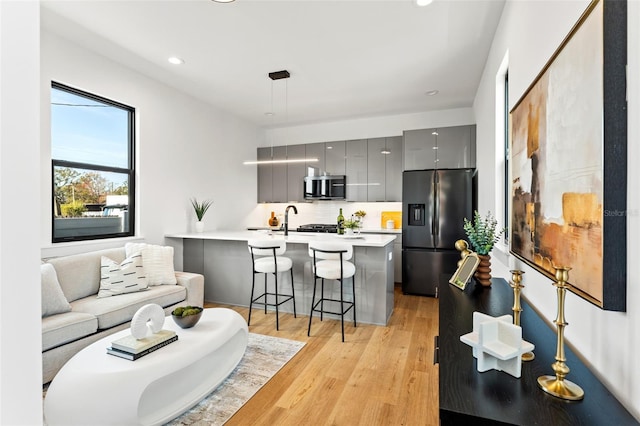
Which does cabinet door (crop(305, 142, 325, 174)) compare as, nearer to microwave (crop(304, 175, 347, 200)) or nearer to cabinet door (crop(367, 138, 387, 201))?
microwave (crop(304, 175, 347, 200))

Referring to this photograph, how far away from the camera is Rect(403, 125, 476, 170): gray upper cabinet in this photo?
15.6ft

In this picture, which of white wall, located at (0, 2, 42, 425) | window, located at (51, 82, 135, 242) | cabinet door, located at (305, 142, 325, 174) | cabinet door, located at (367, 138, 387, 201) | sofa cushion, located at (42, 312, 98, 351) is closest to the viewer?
white wall, located at (0, 2, 42, 425)

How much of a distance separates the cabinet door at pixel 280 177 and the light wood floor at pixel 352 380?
119 inches

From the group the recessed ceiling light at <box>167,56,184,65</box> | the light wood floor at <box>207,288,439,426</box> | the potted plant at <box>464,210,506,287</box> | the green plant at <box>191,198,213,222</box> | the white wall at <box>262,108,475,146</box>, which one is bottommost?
the light wood floor at <box>207,288,439,426</box>

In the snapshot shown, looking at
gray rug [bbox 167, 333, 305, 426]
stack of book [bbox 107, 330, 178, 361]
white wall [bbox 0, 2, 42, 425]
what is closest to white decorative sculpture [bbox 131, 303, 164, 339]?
stack of book [bbox 107, 330, 178, 361]

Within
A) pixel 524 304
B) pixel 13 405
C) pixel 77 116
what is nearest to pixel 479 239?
pixel 524 304

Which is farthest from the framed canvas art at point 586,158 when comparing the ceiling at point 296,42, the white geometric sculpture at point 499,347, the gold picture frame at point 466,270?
the ceiling at point 296,42

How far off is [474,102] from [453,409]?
5.02 meters

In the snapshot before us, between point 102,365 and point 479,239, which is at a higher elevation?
point 479,239

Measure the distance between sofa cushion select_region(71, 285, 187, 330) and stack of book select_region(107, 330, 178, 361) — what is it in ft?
2.71

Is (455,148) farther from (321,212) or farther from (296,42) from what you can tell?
(296,42)

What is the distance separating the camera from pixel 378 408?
2.11 m

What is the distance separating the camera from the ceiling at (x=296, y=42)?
2.61 metres

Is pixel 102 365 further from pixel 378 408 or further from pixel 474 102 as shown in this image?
pixel 474 102
